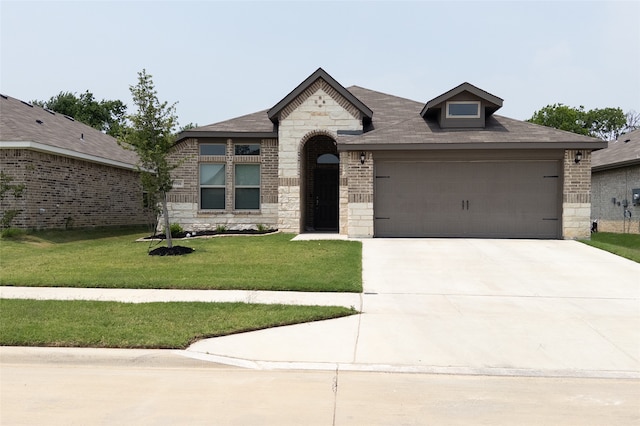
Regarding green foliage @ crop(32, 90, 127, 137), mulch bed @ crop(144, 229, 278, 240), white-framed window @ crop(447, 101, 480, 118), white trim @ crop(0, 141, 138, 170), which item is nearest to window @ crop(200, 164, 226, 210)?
mulch bed @ crop(144, 229, 278, 240)

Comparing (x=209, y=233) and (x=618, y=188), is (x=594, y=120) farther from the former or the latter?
(x=209, y=233)

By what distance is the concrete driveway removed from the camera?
5.42 meters

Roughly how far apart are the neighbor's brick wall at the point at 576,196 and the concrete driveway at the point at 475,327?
392cm

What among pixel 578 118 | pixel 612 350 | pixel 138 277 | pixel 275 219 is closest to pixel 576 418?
pixel 612 350

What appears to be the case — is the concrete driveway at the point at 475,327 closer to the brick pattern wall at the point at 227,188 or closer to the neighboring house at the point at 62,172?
the brick pattern wall at the point at 227,188

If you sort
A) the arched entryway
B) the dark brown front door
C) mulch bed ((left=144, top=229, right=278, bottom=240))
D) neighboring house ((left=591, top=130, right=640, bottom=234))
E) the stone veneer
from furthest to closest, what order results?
neighboring house ((left=591, top=130, right=640, bottom=234))
the dark brown front door
the arched entryway
the stone veneer
mulch bed ((left=144, top=229, right=278, bottom=240))

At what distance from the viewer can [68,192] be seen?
1838 cm

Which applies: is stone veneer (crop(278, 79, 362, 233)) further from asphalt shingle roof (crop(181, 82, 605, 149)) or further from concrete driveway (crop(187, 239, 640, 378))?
concrete driveway (crop(187, 239, 640, 378))

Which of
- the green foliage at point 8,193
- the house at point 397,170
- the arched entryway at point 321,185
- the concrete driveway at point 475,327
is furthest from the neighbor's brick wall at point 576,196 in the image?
the green foliage at point 8,193

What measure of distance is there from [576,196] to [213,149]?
1303cm

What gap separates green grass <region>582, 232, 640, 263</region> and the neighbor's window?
11.9 metres

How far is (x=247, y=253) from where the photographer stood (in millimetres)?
12797

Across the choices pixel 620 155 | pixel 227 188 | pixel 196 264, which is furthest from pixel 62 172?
pixel 620 155

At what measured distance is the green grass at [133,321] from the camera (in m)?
5.84
